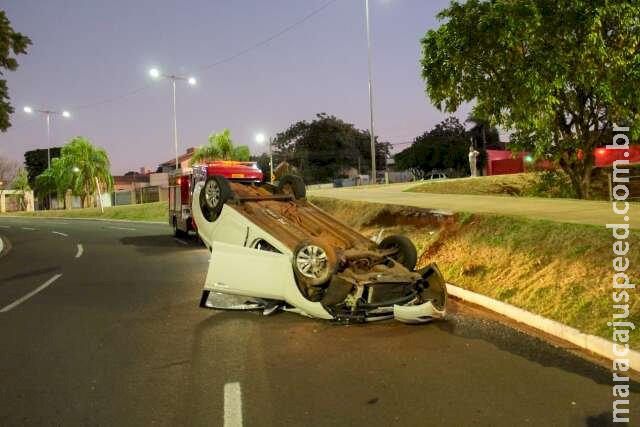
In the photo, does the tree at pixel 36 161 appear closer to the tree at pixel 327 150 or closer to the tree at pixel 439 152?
the tree at pixel 327 150

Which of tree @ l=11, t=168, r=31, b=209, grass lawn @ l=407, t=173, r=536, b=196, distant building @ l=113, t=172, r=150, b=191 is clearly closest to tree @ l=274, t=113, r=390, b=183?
distant building @ l=113, t=172, r=150, b=191

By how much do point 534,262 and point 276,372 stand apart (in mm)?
4558

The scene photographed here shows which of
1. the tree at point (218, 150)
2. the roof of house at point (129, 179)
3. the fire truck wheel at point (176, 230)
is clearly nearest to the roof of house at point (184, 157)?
the roof of house at point (129, 179)

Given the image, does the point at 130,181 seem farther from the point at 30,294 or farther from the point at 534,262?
the point at 534,262

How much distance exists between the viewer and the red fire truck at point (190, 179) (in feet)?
50.0

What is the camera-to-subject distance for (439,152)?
232 ft

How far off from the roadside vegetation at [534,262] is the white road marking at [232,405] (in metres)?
3.69

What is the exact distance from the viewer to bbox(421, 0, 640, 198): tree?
14164 millimetres

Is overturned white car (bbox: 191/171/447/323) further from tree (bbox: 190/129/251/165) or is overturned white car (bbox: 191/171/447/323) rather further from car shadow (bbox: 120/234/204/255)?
tree (bbox: 190/129/251/165)

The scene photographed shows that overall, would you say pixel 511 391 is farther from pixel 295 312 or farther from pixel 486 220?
pixel 486 220

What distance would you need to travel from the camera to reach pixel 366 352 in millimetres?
5605

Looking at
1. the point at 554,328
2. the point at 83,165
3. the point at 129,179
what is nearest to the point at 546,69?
the point at 554,328

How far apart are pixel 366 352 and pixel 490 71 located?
42.6 ft

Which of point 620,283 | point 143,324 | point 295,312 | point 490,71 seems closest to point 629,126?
point 490,71
